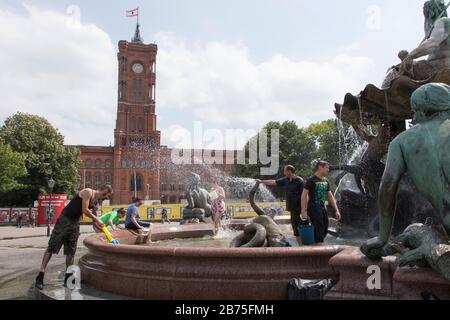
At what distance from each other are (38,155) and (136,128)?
1892 inches

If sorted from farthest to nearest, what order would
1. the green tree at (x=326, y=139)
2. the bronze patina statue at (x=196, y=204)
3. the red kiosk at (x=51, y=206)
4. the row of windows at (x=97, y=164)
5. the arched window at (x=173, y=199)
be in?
the arched window at (x=173, y=199) → the row of windows at (x=97, y=164) → the green tree at (x=326, y=139) → the red kiosk at (x=51, y=206) → the bronze patina statue at (x=196, y=204)

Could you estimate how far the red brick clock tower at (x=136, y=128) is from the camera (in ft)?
287

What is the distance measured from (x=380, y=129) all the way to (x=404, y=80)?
5.70 feet

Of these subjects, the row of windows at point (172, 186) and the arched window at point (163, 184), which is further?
the row of windows at point (172, 186)

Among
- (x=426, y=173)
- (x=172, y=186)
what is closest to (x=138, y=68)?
Result: (x=172, y=186)

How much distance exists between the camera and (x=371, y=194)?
7.63 m

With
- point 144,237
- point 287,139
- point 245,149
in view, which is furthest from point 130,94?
point 144,237

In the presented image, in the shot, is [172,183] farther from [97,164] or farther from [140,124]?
[97,164]

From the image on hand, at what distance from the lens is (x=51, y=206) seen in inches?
1157

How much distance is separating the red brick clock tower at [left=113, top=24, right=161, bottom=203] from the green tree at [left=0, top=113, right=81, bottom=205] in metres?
36.2

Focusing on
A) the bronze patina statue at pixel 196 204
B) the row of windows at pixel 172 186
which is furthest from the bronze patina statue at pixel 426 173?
the row of windows at pixel 172 186

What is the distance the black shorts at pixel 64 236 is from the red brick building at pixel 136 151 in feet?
258

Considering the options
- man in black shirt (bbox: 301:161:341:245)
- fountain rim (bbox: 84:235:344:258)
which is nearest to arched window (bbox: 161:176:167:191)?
man in black shirt (bbox: 301:161:341:245)

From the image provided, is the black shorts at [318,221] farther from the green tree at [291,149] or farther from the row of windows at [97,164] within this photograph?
the row of windows at [97,164]
